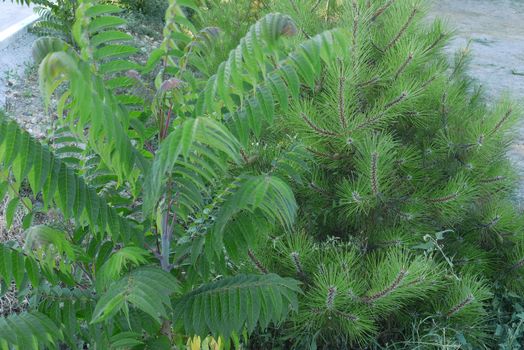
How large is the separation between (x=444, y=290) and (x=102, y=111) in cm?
193

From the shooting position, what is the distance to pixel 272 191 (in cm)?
174

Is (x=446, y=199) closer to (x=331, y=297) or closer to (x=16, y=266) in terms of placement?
(x=331, y=297)

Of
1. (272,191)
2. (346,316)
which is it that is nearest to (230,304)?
(272,191)

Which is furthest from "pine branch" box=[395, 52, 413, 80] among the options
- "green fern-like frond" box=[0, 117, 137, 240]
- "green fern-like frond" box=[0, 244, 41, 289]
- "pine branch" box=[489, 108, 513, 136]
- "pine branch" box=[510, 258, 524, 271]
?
"green fern-like frond" box=[0, 244, 41, 289]

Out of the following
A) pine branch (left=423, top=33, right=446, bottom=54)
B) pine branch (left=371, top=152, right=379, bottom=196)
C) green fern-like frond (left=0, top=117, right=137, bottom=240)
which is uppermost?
green fern-like frond (left=0, top=117, right=137, bottom=240)

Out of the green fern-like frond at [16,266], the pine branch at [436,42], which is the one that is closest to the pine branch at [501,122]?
the pine branch at [436,42]

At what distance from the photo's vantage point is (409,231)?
289cm

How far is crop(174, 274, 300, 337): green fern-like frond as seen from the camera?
6.03 ft

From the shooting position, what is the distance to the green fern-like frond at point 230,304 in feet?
6.03

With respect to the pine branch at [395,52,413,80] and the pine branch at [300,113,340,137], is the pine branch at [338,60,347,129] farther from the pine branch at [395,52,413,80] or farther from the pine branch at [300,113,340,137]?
the pine branch at [395,52,413,80]

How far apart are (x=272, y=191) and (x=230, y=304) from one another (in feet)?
1.22

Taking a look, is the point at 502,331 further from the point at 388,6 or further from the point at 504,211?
the point at 388,6

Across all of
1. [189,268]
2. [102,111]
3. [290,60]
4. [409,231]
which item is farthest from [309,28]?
[102,111]

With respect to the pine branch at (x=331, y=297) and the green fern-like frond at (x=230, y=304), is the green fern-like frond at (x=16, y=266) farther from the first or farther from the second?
the pine branch at (x=331, y=297)
